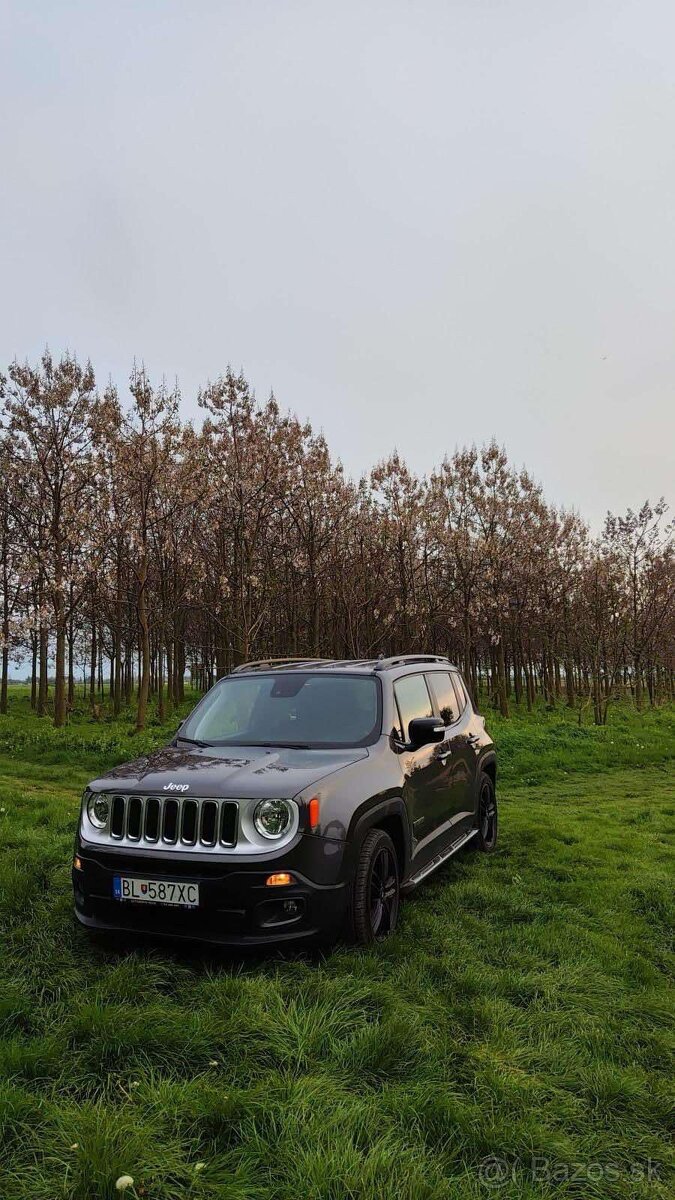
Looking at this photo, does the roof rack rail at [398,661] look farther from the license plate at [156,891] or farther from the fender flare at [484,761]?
the license plate at [156,891]

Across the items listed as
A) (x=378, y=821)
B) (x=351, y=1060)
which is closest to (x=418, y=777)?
(x=378, y=821)

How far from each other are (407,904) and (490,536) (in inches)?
970

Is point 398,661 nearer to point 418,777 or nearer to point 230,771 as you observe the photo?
point 418,777

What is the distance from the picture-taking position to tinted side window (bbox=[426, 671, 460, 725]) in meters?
7.08

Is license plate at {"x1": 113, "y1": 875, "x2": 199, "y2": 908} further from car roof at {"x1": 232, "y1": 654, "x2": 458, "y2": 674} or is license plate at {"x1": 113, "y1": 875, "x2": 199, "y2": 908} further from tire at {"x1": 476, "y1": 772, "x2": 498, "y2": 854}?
tire at {"x1": 476, "y1": 772, "x2": 498, "y2": 854}

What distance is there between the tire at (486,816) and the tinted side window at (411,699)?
154cm

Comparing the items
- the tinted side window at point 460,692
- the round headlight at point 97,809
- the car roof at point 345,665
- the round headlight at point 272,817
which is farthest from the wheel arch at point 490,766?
the round headlight at point 97,809

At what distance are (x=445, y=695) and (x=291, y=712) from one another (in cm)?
217

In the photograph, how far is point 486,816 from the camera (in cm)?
804

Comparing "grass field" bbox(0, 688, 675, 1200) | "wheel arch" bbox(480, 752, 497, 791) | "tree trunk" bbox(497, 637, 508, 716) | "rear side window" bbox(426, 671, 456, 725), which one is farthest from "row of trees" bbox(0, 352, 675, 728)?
"grass field" bbox(0, 688, 675, 1200)

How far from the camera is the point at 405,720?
595 centimetres

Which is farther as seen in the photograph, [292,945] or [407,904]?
[407,904]

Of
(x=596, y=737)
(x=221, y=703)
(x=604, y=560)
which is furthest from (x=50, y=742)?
(x=604, y=560)

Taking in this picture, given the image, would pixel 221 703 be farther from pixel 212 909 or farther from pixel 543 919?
pixel 543 919
